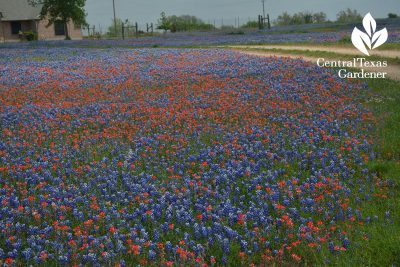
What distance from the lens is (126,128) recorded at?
36.9ft

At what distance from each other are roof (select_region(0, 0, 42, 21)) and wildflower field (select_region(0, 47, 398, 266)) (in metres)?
72.6

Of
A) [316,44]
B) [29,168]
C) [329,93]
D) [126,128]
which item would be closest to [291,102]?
[329,93]

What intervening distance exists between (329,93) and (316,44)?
20308mm

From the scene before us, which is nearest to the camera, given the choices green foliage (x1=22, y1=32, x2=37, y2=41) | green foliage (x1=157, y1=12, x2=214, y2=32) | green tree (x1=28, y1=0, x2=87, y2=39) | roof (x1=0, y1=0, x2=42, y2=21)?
green tree (x1=28, y1=0, x2=87, y2=39)

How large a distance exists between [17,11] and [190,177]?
83.6 metres

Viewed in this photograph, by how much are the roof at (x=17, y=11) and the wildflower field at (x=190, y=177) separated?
72.6 meters

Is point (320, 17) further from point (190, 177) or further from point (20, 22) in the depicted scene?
point (190, 177)

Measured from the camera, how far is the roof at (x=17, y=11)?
81.3 meters

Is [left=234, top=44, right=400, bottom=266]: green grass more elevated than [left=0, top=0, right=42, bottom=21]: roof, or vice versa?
[left=0, top=0, right=42, bottom=21]: roof

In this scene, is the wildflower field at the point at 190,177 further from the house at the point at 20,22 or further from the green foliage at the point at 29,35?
the house at the point at 20,22

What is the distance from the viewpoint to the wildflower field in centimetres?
565

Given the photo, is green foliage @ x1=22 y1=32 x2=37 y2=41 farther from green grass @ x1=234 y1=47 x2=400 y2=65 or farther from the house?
green grass @ x1=234 y1=47 x2=400 y2=65

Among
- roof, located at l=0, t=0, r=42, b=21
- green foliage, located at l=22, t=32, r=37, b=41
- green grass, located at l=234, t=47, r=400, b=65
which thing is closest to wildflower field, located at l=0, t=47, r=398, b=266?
green grass, located at l=234, t=47, r=400, b=65

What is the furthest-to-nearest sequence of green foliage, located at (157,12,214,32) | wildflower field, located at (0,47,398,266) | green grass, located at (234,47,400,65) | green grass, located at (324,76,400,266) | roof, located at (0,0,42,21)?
green foliage, located at (157,12,214,32) < roof, located at (0,0,42,21) < green grass, located at (234,47,400,65) < wildflower field, located at (0,47,398,266) < green grass, located at (324,76,400,266)
